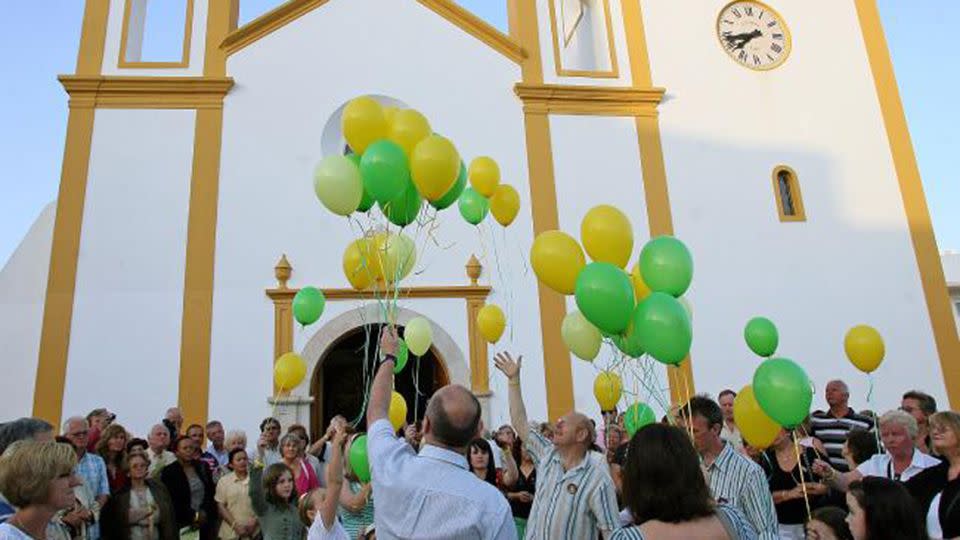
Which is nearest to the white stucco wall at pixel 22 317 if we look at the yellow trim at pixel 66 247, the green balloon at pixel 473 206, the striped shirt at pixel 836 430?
the yellow trim at pixel 66 247

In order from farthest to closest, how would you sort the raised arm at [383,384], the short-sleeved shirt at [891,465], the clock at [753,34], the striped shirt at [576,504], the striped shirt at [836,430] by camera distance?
the clock at [753,34] → the striped shirt at [836,430] → the short-sleeved shirt at [891,465] → the striped shirt at [576,504] → the raised arm at [383,384]

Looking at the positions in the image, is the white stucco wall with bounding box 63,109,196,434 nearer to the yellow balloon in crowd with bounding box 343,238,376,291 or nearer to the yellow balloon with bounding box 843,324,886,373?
the yellow balloon in crowd with bounding box 343,238,376,291

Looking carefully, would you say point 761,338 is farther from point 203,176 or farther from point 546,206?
point 203,176

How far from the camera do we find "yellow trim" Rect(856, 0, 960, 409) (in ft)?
33.2

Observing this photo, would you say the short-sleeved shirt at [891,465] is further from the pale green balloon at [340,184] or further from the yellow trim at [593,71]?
the yellow trim at [593,71]

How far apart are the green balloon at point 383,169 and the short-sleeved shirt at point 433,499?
2226 millimetres

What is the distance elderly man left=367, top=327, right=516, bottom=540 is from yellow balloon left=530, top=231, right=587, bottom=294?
8.05 ft

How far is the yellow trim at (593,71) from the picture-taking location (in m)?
10.8

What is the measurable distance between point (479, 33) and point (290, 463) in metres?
7.34

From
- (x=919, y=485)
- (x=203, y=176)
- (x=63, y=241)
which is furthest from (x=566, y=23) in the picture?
(x=919, y=485)

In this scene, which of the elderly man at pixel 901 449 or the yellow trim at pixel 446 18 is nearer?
the elderly man at pixel 901 449

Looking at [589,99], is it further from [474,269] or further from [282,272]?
[282,272]

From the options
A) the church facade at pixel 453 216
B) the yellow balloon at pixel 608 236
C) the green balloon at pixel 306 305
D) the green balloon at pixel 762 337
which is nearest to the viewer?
the yellow balloon at pixel 608 236

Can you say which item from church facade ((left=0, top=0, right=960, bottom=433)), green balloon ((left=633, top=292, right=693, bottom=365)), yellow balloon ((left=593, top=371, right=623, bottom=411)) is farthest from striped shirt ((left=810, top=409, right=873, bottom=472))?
church facade ((left=0, top=0, right=960, bottom=433))
